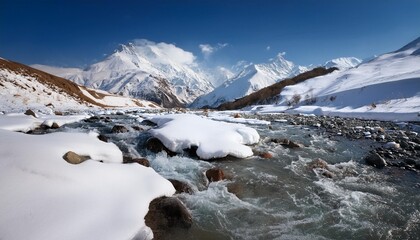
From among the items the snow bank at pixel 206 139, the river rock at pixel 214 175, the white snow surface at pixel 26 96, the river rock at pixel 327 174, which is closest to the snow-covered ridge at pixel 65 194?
the river rock at pixel 214 175

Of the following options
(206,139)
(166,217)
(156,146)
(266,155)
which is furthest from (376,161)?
(166,217)

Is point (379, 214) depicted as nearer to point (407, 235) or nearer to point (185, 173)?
point (407, 235)

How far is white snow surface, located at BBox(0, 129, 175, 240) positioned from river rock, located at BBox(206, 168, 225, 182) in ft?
6.62

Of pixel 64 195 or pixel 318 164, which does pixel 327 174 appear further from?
pixel 64 195

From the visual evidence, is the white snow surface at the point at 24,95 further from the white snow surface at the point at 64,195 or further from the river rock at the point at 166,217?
the river rock at the point at 166,217

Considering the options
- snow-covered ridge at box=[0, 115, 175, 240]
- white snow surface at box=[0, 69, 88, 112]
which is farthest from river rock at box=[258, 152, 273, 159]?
Result: white snow surface at box=[0, 69, 88, 112]

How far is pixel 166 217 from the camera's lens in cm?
582

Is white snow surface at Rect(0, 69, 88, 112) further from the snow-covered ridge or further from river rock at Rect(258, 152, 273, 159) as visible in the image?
river rock at Rect(258, 152, 273, 159)

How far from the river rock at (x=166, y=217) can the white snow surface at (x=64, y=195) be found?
0.20 m

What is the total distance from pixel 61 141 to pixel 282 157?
9054 mm

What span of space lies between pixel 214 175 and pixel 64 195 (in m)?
4.86

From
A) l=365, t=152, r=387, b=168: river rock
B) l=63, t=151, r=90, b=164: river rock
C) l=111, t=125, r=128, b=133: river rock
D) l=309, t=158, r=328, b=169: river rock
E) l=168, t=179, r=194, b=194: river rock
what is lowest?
l=365, t=152, r=387, b=168: river rock

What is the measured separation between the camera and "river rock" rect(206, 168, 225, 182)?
8711 millimetres

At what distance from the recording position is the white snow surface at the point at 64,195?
4207 millimetres
